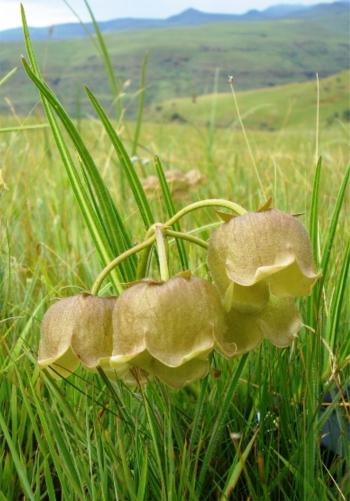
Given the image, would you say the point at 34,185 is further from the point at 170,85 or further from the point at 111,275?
the point at 170,85

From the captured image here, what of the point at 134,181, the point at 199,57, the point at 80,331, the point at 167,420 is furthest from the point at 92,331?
the point at 199,57

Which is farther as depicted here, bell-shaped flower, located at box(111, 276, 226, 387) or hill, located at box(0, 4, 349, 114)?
hill, located at box(0, 4, 349, 114)

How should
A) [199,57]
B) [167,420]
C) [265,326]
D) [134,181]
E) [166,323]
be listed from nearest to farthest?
[166,323], [265,326], [167,420], [134,181], [199,57]

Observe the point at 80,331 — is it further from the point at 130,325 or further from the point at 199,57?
the point at 199,57

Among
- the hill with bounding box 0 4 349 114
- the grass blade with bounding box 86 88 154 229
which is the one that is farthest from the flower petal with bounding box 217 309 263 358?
the hill with bounding box 0 4 349 114

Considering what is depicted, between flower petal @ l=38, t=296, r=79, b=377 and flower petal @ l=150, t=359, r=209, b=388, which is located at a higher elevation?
flower petal @ l=38, t=296, r=79, b=377

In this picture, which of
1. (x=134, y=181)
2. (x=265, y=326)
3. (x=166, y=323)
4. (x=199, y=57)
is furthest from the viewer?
(x=199, y=57)

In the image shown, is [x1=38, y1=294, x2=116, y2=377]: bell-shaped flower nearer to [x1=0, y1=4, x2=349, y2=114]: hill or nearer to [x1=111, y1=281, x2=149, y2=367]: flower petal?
[x1=111, y1=281, x2=149, y2=367]: flower petal

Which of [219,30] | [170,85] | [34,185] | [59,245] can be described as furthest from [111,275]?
[219,30]
